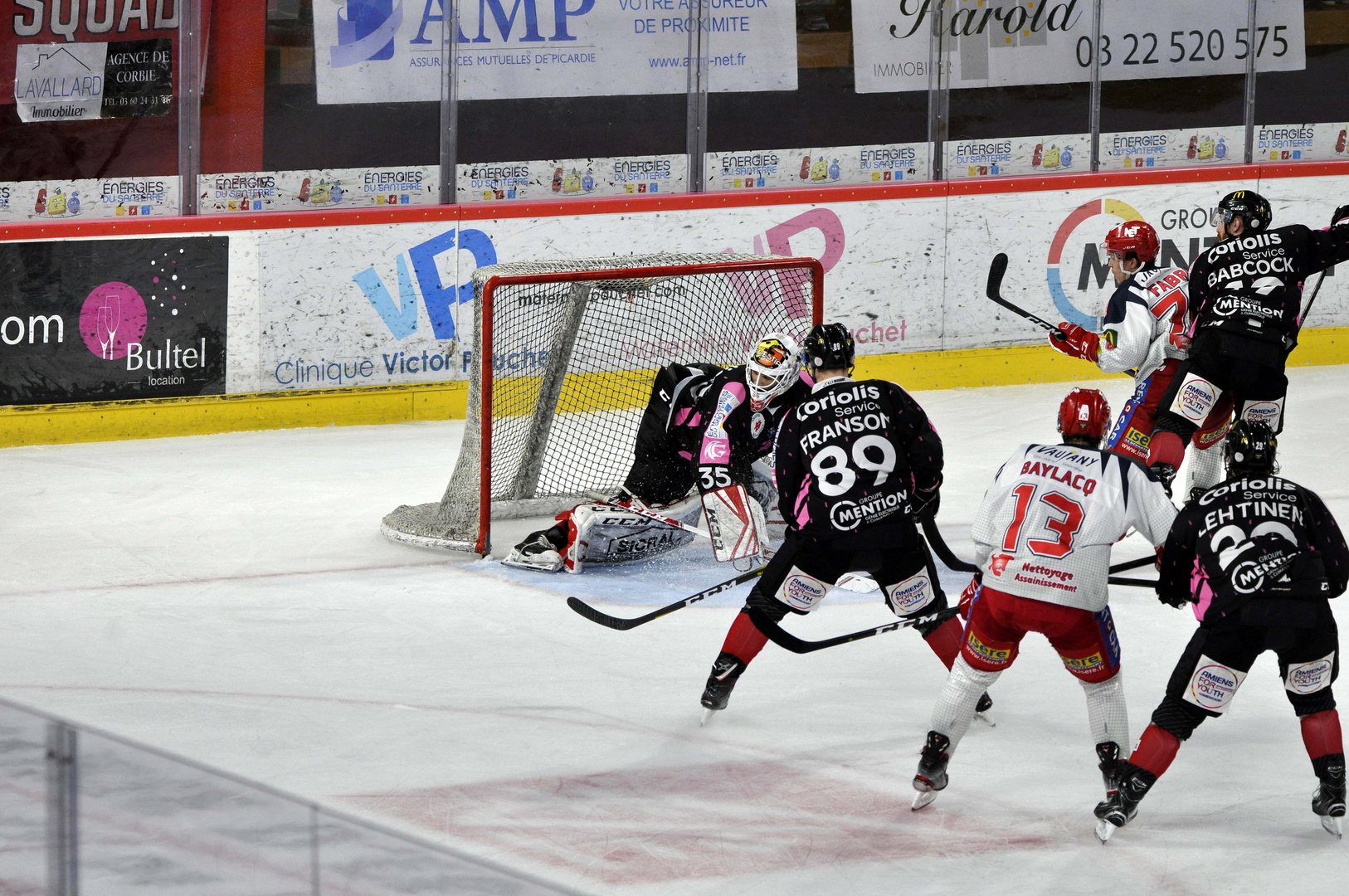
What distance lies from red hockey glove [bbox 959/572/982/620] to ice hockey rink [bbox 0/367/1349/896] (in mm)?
388

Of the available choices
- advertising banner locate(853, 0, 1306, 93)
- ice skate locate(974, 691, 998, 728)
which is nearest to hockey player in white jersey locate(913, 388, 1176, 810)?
ice skate locate(974, 691, 998, 728)

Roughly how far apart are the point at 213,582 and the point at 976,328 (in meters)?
5.33

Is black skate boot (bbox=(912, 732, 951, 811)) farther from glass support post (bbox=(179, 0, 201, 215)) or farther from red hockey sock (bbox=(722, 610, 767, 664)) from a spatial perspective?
glass support post (bbox=(179, 0, 201, 215))

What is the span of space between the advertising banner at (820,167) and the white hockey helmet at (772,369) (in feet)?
14.0

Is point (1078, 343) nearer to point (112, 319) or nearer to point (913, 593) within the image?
point (913, 593)

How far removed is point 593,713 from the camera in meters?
5.37

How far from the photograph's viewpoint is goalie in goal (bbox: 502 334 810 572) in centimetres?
634

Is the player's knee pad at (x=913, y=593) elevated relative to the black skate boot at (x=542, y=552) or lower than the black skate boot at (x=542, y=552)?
elevated

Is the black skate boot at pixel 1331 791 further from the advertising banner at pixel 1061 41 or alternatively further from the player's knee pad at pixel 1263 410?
the advertising banner at pixel 1061 41

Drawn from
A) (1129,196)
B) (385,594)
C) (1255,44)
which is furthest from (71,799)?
(1255,44)

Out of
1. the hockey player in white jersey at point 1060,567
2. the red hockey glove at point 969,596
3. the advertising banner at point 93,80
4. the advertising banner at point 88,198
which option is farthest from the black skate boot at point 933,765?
the advertising banner at point 93,80

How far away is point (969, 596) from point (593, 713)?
44.0 inches

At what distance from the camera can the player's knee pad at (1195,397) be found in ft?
23.7

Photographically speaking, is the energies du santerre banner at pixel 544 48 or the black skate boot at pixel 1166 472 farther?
the energies du santerre banner at pixel 544 48
